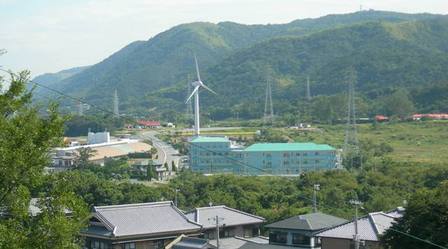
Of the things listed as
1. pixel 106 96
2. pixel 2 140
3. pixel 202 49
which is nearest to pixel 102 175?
pixel 2 140

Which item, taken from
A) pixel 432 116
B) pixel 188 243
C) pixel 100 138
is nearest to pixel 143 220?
pixel 188 243

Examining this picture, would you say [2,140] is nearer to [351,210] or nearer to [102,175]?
[351,210]

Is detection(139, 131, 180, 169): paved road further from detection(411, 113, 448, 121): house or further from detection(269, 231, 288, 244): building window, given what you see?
detection(269, 231, 288, 244): building window

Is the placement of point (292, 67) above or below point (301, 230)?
above

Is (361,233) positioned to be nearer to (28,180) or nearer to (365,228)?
(365,228)

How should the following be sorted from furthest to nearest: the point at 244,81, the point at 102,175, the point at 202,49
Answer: the point at 202,49
the point at 244,81
the point at 102,175

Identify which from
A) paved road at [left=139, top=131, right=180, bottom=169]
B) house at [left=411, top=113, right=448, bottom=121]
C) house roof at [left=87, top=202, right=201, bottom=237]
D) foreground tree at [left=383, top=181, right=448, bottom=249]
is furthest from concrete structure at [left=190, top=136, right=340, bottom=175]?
foreground tree at [left=383, top=181, right=448, bottom=249]
